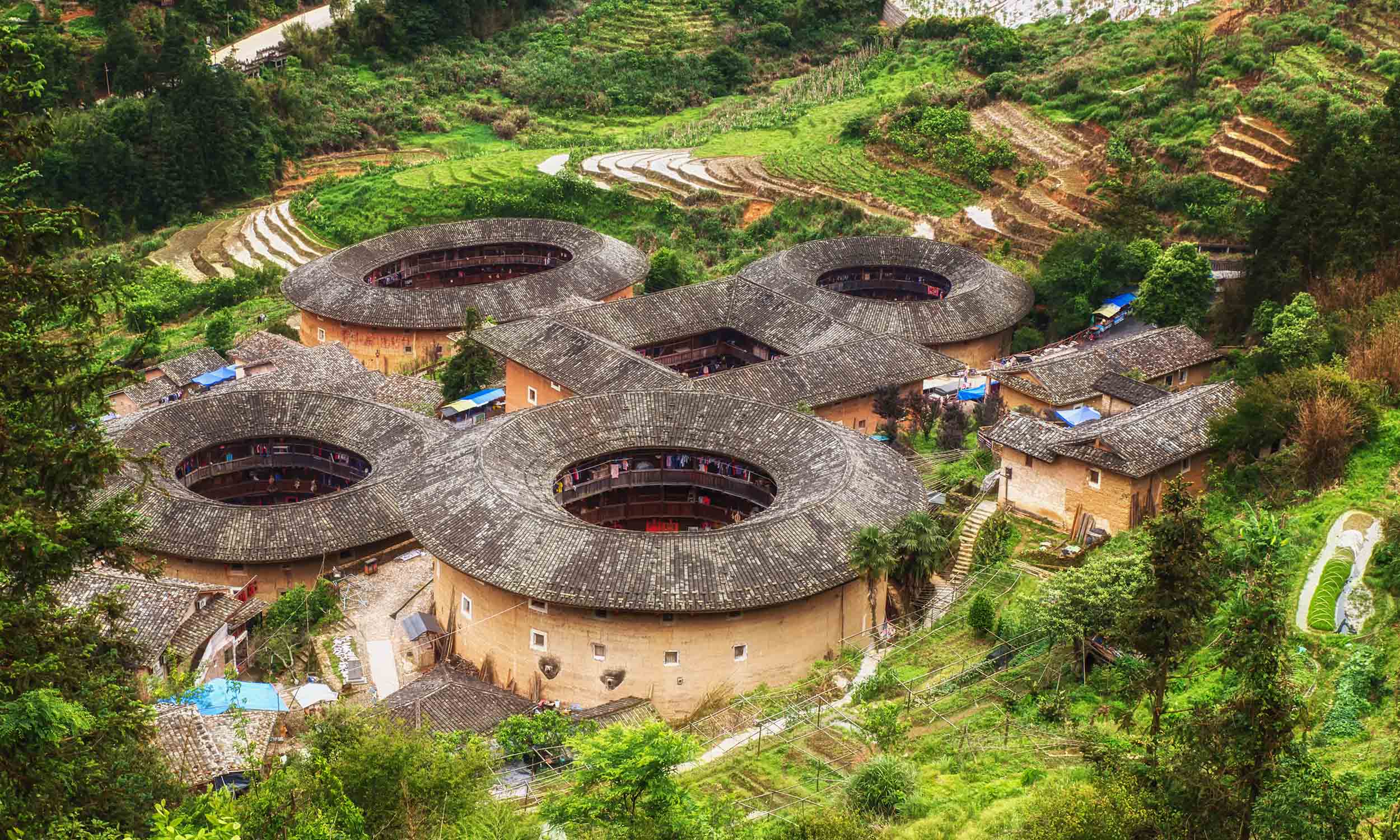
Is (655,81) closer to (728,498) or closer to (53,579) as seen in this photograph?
(728,498)

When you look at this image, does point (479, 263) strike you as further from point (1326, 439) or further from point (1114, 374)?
point (1326, 439)

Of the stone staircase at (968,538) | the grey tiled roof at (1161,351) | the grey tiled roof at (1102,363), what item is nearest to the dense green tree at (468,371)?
the grey tiled roof at (1102,363)

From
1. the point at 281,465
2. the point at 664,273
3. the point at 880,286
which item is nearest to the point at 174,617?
the point at 281,465

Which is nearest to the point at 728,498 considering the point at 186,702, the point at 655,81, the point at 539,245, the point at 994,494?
the point at 994,494

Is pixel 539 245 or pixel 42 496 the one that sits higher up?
pixel 42 496

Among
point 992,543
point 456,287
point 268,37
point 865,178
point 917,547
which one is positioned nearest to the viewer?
point 917,547

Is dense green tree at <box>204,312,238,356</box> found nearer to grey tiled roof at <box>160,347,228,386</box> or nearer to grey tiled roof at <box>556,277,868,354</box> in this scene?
grey tiled roof at <box>160,347,228,386</box>
